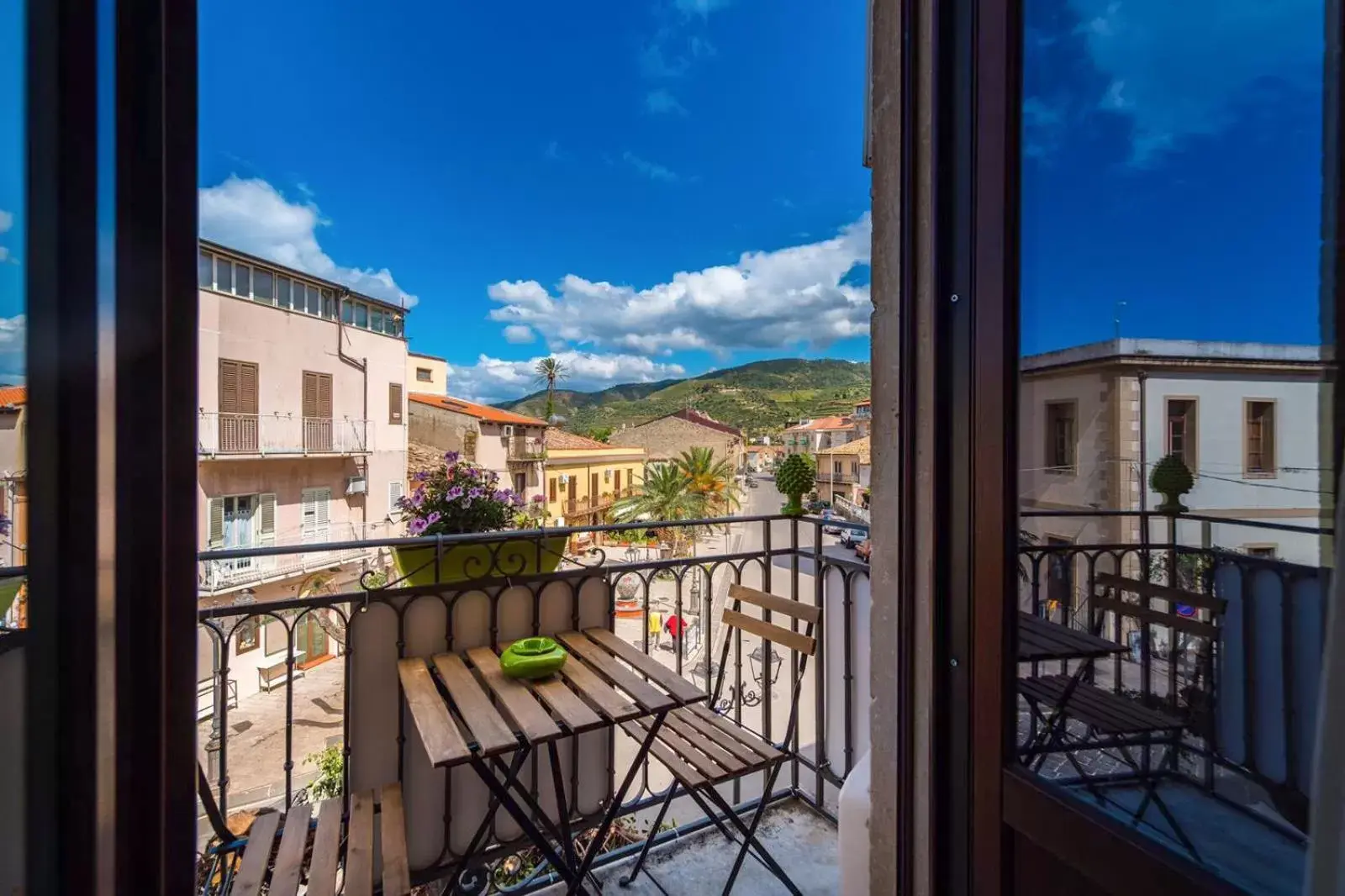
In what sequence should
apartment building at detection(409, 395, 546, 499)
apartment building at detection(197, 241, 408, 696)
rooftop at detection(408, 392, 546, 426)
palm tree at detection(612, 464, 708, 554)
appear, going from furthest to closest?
palm tree at detection(612, 464, 708, 554), rooftop at detection(408, 392, 546, 426), apartment building at detection(409, 395, 546, 499), apartment building at detection(197, 241, 408, 696)

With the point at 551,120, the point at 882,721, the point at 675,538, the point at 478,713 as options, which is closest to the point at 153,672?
the point at 478,713

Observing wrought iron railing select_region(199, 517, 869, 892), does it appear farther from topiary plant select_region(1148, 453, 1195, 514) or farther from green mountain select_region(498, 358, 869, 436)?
green mountain select_region(498, 358, 869, 436)

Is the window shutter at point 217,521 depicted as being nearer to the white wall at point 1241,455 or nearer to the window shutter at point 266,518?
the window shutter at point 266,518

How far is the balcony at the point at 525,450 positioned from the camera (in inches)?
668

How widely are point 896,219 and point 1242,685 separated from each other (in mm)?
886

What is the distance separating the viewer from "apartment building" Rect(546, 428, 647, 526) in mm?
20516

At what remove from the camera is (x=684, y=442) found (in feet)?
85.3

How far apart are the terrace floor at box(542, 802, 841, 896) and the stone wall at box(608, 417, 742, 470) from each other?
67.0ft

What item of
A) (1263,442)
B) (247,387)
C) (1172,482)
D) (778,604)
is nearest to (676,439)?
(247,387)

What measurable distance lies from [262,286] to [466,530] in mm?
13865

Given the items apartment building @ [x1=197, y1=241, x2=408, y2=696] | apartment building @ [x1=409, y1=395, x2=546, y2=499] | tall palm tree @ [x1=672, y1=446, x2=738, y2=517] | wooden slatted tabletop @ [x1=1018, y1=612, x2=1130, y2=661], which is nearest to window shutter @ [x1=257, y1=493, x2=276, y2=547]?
apartment building @ [x1=197, y1=241, x2=408, y2=696]

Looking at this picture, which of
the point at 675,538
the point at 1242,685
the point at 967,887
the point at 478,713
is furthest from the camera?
the point at 675,538

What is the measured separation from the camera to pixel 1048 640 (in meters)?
0.90

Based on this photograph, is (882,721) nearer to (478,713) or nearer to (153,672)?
(478,713)
